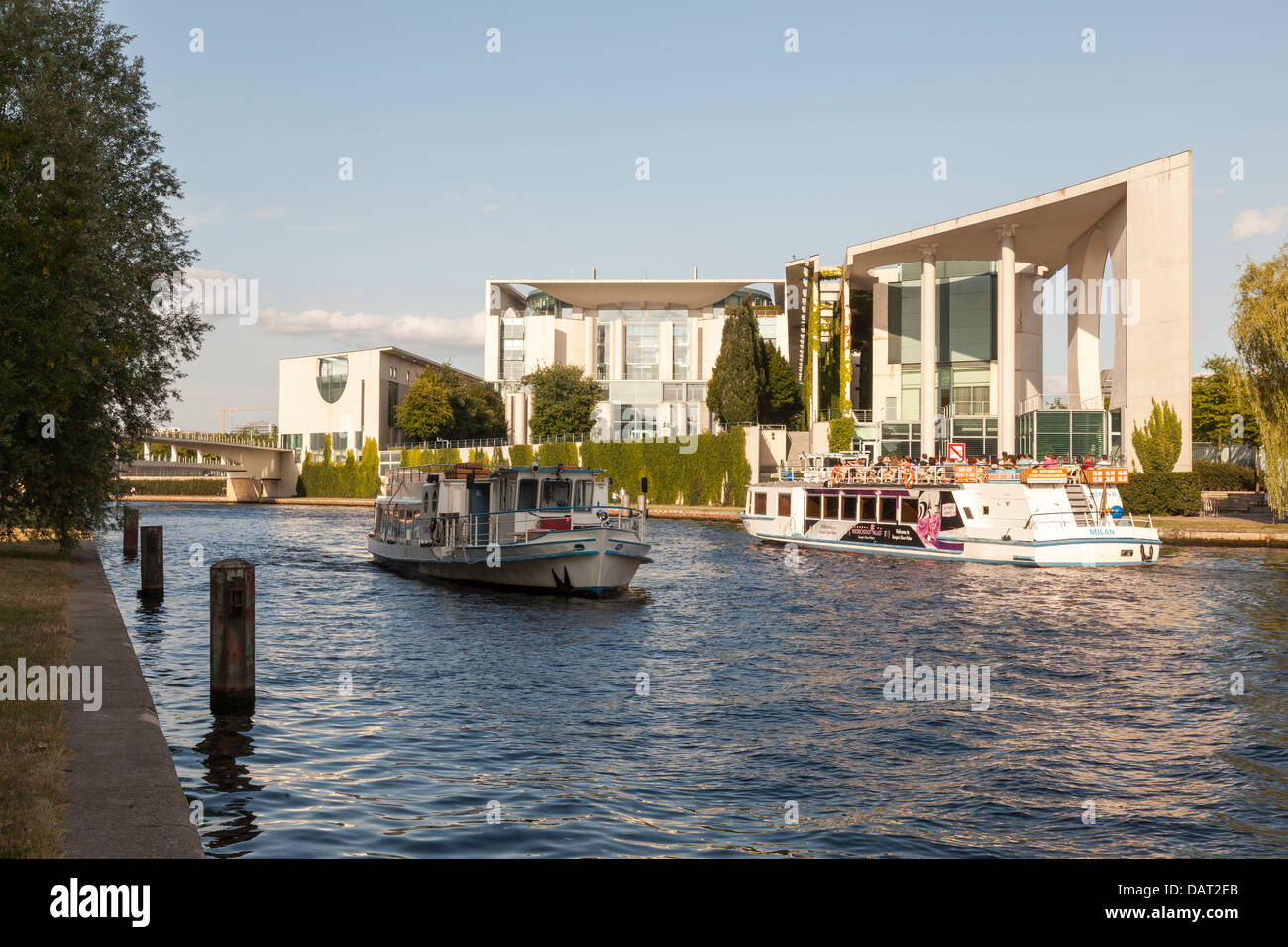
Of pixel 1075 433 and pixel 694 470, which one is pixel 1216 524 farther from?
pixel 694 470

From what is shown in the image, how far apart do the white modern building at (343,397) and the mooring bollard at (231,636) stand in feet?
374

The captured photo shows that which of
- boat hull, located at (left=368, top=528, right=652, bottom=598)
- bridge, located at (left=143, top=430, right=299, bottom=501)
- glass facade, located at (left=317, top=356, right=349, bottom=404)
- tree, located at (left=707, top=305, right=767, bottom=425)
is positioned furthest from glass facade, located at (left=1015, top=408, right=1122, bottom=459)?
bridge, located at (left=143, top=430, right=299, bottom=501)

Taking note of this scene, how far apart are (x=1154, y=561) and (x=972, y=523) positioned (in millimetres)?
7327

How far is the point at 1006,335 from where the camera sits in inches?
2862

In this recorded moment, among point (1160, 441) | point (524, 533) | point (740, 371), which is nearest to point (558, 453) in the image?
point (740, 371)

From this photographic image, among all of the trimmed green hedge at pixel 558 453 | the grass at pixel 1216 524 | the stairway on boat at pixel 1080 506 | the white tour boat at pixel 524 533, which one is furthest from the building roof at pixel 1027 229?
the white tour boat at pixel 524 533

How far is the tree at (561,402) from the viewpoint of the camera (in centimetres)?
11869

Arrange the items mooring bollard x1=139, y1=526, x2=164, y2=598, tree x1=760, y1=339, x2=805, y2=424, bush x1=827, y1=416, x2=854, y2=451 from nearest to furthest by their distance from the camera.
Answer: mooring bollard x1=139, y1=526, x2=164, y2=598
bush x1=827, y1=416, x2=854, y2=451
tree x1=760, y1=339, x2=805, y2=424

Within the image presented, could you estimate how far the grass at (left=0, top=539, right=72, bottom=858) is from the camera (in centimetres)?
834

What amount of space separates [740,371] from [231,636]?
8126cm

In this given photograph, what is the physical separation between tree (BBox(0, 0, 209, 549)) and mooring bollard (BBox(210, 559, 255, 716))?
4.33 m

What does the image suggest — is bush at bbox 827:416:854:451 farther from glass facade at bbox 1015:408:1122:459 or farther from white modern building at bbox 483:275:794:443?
white modern building at bbox 483:275:794:443

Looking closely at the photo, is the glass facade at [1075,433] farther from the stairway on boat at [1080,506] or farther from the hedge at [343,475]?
the hedge at [343,475]
